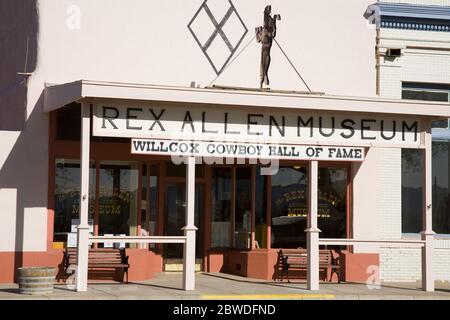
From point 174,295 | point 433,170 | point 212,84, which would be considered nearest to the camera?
point 174,295

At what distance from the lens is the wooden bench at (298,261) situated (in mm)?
18219

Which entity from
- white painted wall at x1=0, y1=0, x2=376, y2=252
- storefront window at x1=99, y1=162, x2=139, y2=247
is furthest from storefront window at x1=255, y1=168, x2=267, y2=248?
storefront window at x1=99, y1=162, x2=139, y2=247

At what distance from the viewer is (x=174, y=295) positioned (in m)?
14.7

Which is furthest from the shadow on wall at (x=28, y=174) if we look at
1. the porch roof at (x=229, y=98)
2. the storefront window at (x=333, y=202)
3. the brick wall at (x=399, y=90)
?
the brick wall at (x=399, y=90)

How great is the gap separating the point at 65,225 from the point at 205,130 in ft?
13.2

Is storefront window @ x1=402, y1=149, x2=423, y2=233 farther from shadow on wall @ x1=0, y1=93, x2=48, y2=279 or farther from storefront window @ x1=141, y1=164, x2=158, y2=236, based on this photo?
shadow on wall @ x1=0, y1=93, x2=48, y2=279

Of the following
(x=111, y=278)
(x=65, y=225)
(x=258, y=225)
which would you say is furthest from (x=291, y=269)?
(x=65, y=225)

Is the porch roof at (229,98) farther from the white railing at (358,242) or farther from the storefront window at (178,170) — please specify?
the storefront window at (178,170)

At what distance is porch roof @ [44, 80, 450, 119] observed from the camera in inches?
597

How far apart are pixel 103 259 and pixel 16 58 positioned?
5.08 m

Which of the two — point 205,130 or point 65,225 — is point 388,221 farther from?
point 65,225

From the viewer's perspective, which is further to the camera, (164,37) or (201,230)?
(201,230)

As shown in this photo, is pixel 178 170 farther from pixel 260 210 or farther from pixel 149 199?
pixel 260 210

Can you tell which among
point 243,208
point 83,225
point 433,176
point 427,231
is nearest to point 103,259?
point 83,225
